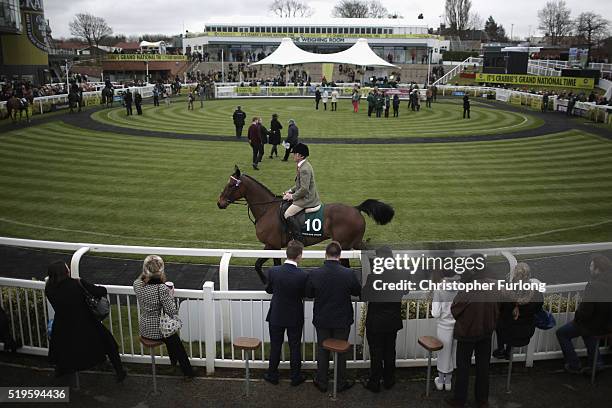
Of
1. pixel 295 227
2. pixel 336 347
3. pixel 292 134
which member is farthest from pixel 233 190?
pixel 292 134

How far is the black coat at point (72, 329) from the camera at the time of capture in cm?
581

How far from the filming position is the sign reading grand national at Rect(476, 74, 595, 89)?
46.2 meters

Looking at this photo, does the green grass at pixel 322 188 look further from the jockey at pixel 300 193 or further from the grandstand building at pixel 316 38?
the grandstand building at pixel 316 38

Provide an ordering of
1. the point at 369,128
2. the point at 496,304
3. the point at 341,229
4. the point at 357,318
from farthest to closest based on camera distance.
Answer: the point at 369,128
the point at 341,229
the point at 357,318
the point at 496,304

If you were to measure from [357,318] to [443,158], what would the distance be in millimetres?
16150

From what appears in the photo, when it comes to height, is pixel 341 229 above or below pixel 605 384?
above

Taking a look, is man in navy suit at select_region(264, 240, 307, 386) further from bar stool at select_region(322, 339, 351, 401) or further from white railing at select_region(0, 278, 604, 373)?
bar stool at select_region(322, 339, 351, 401)

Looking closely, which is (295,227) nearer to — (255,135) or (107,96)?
(255,135)

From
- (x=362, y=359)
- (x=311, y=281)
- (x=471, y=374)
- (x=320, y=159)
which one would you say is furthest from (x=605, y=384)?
(x=320, y=159)

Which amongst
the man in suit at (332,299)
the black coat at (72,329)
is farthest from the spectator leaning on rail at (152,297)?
the man in suit at (332,299)

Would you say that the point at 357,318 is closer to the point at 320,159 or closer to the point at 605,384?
the point at 605,384

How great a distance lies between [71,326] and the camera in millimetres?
5930

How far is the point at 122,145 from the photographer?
952 inches

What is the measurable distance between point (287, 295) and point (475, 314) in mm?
2091
